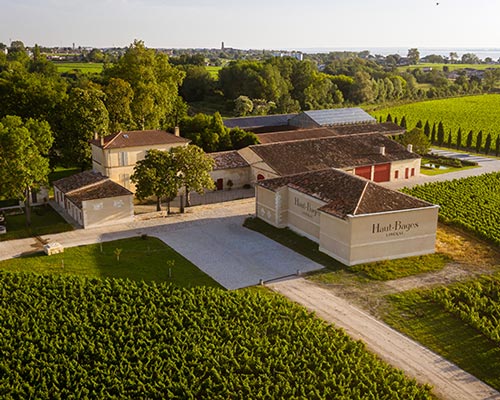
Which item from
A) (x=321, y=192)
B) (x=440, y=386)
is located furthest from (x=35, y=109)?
(x=440, y=386)

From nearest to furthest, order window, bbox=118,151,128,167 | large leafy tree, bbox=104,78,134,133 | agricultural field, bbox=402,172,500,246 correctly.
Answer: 1. agricultural field, bbox=402,172,500,246
2. window, bbox=118,151,128,167
3. large leafy tree, bbox=104,78,134,133

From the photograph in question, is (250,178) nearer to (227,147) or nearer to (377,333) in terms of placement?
(227,147)

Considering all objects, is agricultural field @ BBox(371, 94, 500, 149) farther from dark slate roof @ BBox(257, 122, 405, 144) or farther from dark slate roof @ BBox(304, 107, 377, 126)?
dark slate roof @ BBox(304, 107, 377, 126)

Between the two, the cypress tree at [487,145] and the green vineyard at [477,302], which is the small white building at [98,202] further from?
the cypress tree at [487,145]

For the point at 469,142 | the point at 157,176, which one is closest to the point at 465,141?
the point at 469,142

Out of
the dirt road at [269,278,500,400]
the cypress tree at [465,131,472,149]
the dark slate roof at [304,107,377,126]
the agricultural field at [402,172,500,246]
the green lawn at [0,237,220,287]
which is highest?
the dark slate roof at [304,107,377,126]

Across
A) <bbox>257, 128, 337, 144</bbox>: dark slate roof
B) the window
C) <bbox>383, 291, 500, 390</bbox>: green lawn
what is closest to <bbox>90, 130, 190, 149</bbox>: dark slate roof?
the window

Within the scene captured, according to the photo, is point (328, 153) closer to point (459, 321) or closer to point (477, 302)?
point (477, 302)
